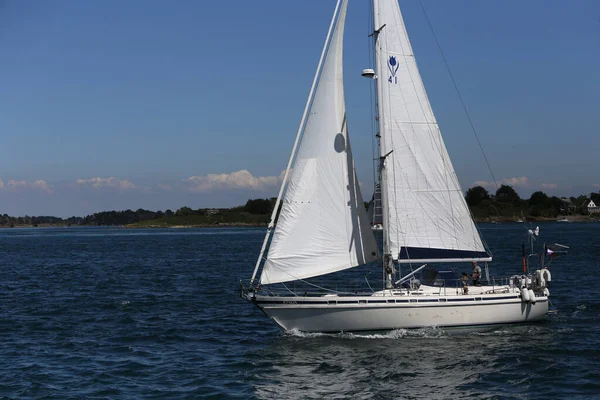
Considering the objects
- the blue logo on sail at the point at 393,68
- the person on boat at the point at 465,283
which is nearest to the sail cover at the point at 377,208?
the person on boat at the point at 465,283

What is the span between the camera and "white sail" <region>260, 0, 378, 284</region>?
2750 cm

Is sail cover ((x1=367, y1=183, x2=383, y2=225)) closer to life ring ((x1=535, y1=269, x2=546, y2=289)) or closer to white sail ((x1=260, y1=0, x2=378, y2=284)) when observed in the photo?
white sail ((x1=260, y1=0, x2=378, y2=284))

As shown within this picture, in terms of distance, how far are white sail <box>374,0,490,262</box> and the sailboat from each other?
42mm

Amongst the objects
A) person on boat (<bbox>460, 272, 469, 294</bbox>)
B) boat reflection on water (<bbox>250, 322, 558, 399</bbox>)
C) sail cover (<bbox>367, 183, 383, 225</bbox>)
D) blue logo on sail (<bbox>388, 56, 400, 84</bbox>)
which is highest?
blue logo on sail (<bbox>388, 56, 400, 84</bbox>)

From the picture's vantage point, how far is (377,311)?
2723 cm

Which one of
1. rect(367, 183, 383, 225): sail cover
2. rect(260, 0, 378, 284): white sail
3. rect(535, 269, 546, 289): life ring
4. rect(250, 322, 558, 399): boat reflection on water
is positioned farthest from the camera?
rect(535, 269, 546, 289): life ring

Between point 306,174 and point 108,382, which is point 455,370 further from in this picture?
point 108,382

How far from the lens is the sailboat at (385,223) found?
2742cm

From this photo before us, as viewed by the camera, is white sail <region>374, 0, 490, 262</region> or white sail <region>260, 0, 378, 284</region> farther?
white sail <region>374, 0, 490, 262</region>

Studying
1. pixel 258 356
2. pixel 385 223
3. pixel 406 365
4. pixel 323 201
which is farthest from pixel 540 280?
pixel 258 356

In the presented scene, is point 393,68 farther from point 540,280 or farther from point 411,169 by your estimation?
point 540,280

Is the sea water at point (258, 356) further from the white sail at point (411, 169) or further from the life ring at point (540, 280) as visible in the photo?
the white sail at point (411, 169)

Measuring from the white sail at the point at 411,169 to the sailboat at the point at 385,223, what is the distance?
0.04 meters

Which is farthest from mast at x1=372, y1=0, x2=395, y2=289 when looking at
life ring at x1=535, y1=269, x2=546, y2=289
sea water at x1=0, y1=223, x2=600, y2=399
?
life ring at x1=535, y1=269, x2=546, y2=289
